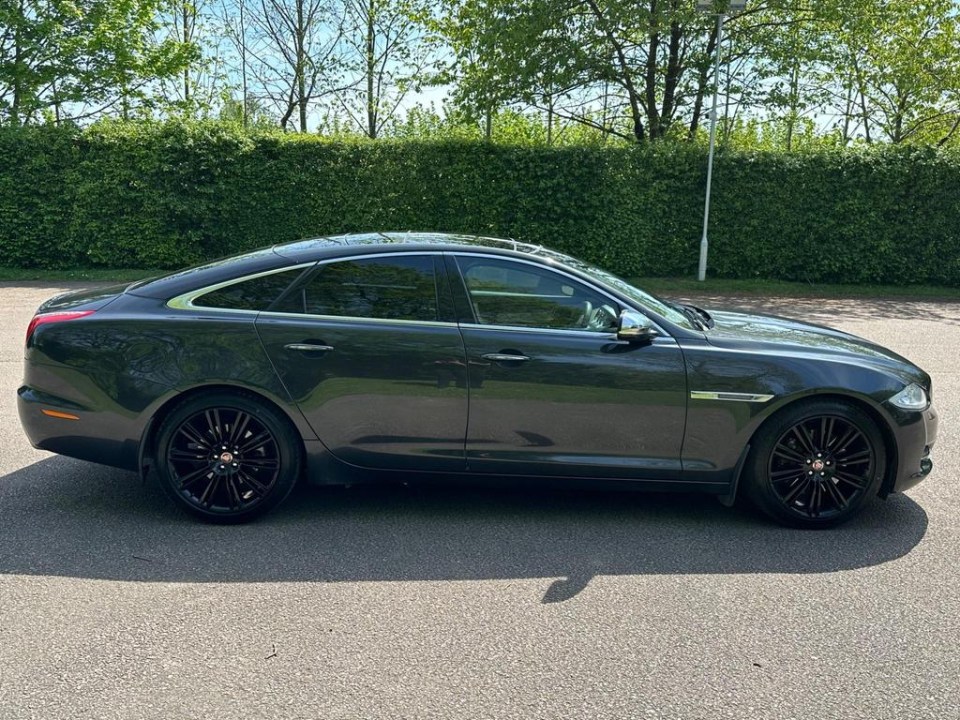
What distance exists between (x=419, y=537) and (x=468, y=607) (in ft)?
2.63

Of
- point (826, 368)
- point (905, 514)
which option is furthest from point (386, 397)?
point (905, 514)

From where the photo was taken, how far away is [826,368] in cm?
432

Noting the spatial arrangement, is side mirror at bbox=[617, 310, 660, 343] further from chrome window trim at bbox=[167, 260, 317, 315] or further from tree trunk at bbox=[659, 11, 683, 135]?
tree trunk at bbox=[659, 11, 683, 135]

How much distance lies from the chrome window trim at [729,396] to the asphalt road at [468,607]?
738 mm

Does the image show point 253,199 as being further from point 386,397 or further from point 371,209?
point 386,397

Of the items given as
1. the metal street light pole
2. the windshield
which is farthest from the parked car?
the metal street light pole

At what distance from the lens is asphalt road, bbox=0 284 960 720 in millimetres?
2873

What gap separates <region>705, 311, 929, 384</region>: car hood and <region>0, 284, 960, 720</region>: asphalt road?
90cm

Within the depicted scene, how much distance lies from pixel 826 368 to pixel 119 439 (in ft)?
12.4

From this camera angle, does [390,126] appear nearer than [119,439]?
No

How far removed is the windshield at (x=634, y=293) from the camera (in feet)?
14.9

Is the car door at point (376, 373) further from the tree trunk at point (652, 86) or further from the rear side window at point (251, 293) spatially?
the tree trunk at point (652, 86)

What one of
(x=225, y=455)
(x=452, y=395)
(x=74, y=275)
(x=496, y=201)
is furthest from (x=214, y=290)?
(x=74, y=275)

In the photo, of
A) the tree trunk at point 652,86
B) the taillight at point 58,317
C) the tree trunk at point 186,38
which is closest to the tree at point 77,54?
the tree trunk at point 186,38
